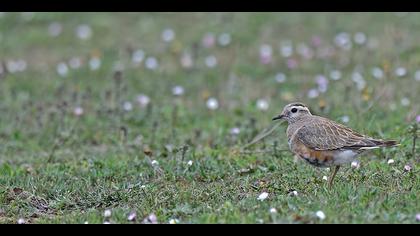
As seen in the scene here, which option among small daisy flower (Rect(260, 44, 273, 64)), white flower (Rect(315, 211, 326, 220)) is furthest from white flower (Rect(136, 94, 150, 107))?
white flower (Rect(315, 211, 326, 220))

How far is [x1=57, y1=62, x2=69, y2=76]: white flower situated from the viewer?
13.7m

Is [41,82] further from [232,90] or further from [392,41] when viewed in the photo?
[392,41]

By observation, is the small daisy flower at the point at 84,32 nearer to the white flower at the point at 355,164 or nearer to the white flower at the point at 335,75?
the white flower at the point at 335,75

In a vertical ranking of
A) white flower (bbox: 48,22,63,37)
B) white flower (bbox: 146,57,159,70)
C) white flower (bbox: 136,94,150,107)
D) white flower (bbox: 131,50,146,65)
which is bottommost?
white flower (bbox: 136,94,150,107)

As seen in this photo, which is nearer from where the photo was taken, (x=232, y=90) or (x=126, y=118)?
(x=126, y=118)

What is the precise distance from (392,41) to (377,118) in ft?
11.3

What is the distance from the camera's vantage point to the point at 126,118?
11.6 m

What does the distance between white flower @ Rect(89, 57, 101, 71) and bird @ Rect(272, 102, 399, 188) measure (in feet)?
19.8

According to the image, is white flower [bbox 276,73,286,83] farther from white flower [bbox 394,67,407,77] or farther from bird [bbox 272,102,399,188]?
bird [bbox 272,102,399,188]

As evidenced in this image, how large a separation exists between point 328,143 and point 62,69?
6881 mm

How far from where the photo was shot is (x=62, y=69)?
544 inches

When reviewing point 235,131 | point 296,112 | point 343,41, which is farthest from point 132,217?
point 343,41
